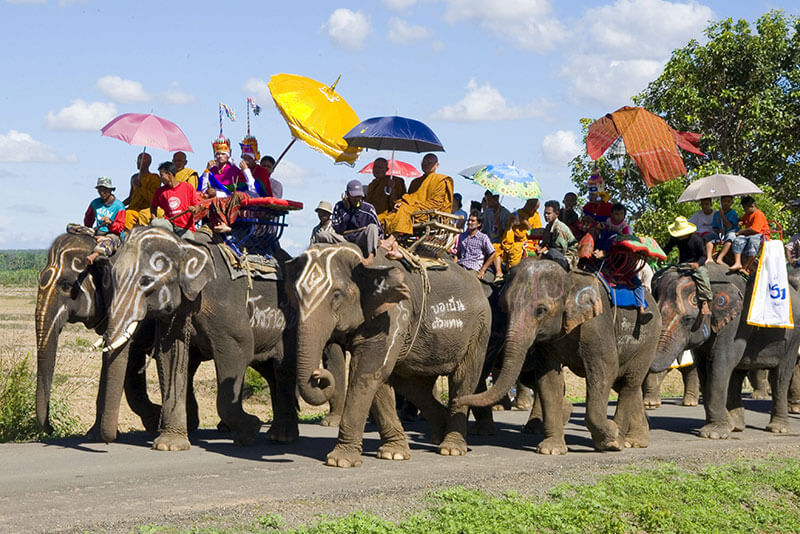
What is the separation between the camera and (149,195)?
13570 millimetres

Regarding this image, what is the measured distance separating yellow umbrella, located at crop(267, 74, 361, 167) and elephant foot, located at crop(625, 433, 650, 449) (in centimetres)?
467

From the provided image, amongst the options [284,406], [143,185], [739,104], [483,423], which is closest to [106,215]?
[143,185]

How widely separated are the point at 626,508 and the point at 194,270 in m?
4.87

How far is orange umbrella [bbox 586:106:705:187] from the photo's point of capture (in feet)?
43.0

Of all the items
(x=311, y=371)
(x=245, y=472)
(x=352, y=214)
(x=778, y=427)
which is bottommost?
(x=245, y=472)

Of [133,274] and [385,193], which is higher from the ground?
[385,193]

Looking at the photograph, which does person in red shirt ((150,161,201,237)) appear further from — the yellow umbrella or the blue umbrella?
the blue umbrella

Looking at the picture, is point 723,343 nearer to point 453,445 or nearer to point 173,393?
point 453,445

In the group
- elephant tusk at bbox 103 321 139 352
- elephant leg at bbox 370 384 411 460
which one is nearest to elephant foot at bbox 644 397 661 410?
elephant leg at bbox 370 384 411 460

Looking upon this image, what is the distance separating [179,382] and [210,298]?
3.04 feet

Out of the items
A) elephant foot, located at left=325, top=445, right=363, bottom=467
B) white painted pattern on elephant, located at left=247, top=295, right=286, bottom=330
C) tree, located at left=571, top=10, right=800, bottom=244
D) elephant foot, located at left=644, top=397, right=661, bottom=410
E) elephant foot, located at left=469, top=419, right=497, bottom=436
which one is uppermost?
tree, located at left=571, top=10, right=800, bottom=244

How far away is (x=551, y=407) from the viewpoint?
1212 centimetres

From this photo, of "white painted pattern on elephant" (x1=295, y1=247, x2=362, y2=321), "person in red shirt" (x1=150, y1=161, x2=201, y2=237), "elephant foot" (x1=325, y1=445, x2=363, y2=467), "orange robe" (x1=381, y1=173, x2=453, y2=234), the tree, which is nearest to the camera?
"white painted pattern on elephant" (x1=295, y1=247, x2=362, y2=321)

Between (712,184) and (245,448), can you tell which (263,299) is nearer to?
(245,448)
